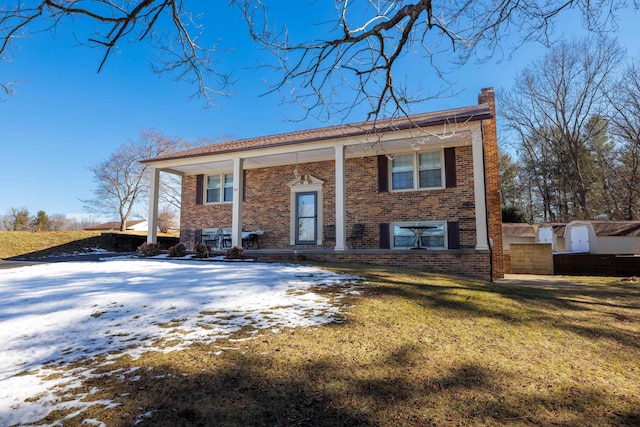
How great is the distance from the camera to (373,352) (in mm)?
2914

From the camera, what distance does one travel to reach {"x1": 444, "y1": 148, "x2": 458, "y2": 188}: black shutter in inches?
409

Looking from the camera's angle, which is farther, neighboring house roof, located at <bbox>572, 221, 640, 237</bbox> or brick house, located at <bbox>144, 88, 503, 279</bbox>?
neighboring house roof, located at <bbox>572, 221, 640, 237</bbox>

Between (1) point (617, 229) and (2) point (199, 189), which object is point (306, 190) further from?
(1) point (617, 229)

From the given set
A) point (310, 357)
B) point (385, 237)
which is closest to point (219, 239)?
point (385, 237)

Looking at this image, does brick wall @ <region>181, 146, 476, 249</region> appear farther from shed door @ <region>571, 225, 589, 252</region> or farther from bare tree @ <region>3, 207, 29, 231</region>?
bare tree @ <region>3, 207, 29, 231</region>

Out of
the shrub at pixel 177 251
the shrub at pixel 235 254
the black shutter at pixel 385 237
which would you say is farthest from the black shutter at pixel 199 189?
the black shutter at pixel 385 237

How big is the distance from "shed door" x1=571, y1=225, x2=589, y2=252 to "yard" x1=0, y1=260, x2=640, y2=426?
12.8m

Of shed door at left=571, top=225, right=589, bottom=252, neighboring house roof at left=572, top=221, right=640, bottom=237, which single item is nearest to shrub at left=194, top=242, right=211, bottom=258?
shed door at left=571, top=225, right=589, bottom=252

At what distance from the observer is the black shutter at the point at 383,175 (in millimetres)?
11117

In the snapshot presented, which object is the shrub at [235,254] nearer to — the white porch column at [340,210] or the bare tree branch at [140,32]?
the white porch column at [340,210]

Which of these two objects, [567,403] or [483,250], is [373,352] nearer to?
[567,403]

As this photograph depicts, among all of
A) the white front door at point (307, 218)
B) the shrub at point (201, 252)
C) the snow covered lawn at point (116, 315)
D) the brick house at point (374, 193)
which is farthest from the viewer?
the white front door at point (307, 218)

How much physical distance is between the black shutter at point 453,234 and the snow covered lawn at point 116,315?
19.0 ft

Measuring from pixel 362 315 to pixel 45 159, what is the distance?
1135 inches
